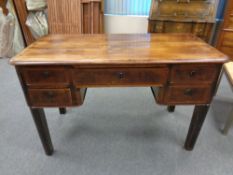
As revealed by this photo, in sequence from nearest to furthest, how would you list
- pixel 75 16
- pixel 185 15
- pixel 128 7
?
pixel 185 15
pixel 75 16
pixel 128 7

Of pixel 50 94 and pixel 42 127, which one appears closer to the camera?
pixel 50 94

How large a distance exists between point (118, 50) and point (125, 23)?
1846 millimetres

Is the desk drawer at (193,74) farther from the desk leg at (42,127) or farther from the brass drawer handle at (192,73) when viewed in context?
the desk leg at (42,127)

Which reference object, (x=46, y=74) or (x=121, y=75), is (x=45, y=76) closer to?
(x=46, y=74)

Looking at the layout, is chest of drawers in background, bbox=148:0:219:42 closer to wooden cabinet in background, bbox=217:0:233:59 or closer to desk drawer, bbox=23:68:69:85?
wooden cabinet in background, bbox=217:0:233:59

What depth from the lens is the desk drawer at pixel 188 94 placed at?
3.25 ft

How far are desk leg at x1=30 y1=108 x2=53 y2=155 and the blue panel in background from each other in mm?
2066

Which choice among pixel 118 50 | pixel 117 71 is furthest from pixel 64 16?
pixel 117 71

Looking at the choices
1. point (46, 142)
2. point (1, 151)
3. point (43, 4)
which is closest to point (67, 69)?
point (46, 142)

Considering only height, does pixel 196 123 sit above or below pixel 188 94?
below

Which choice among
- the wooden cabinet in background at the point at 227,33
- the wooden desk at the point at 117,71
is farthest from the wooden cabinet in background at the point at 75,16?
the wooden cabinet in background at the point at 227,33

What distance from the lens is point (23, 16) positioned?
8.52ft

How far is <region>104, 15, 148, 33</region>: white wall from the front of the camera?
8.64ft

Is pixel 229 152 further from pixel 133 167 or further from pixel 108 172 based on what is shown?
pixel 108 172
